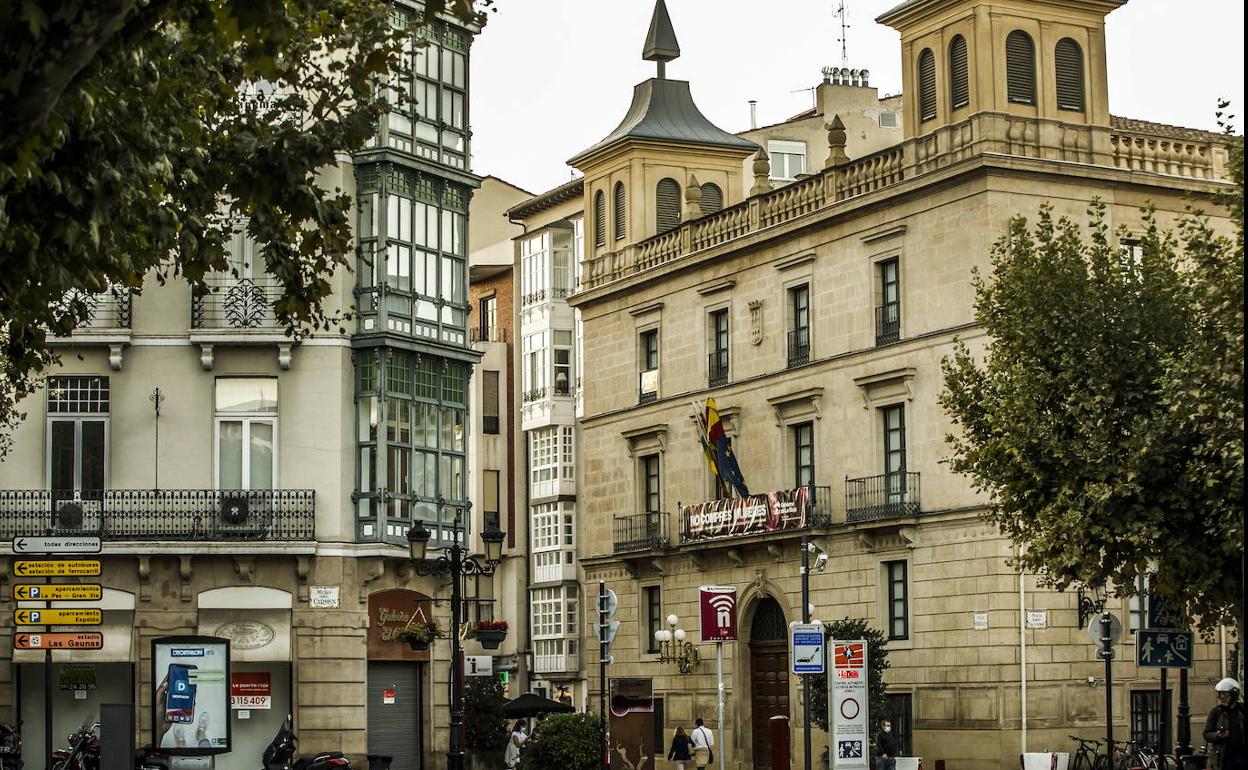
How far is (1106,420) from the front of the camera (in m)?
30.6

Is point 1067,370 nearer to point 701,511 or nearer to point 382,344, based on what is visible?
point 382,344

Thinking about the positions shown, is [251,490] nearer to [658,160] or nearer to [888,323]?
[888,323]

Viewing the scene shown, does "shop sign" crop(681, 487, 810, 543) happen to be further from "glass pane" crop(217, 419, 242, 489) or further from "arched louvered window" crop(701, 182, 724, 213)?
"glass pane" crop(217, 419, 242, 489)

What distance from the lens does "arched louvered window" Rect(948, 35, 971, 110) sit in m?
46.9

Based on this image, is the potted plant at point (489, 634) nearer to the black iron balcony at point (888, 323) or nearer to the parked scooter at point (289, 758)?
the parked scooter at point (289, 758)

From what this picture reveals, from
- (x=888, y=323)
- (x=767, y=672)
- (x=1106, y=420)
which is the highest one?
(x=888, y=323)

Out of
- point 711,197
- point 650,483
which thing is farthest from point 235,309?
point 711,197

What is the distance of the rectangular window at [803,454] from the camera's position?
51.3 metres

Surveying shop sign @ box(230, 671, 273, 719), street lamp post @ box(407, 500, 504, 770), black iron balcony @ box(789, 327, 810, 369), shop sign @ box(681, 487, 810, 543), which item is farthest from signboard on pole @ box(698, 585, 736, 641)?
black iron balcony @ box(789, 327, 810, 369)

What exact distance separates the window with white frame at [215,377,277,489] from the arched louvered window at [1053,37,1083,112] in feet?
61.4

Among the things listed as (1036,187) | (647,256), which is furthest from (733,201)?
(1036,187)

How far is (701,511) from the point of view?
54.2 metres

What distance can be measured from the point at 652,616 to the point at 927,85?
17.0 meters

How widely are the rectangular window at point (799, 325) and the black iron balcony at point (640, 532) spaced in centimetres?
668
